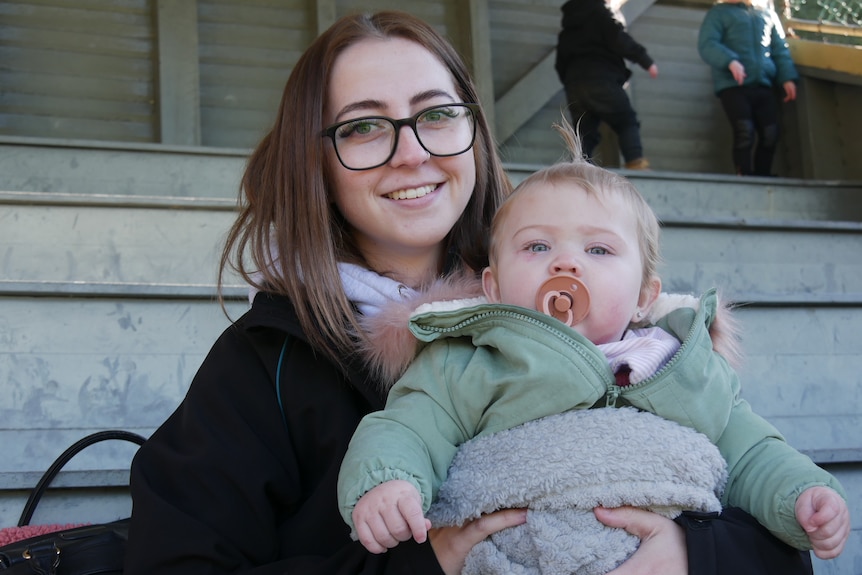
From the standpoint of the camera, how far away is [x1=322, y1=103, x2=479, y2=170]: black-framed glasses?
4.78ft

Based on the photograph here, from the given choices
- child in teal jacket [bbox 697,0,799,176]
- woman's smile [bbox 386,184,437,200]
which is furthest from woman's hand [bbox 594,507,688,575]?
child in teal jacket [bbox 697,0,799,176]

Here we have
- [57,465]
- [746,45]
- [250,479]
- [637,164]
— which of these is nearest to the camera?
[250,479]

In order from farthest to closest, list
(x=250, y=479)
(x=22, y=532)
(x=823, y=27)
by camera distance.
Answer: (x=823, y=27) → (x=22, y=532) → (x=250, y=479)

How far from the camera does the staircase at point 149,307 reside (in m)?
2.06

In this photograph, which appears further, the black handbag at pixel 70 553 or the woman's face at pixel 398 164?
the woman's face at pixel 398 164

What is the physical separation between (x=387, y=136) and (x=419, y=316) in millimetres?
341

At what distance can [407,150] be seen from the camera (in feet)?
4.72

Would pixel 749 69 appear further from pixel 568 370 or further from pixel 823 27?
pixel 568 370

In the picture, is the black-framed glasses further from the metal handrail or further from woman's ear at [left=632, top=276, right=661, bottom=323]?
the metal handrail

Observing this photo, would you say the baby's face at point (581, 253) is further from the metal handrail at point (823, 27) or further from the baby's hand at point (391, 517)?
the metal handrail at point (823, 27)

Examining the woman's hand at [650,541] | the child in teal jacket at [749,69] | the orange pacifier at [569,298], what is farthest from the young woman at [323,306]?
the child in teal jacket at [749,69]

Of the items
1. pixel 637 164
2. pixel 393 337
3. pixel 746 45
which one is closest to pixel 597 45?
pixel 637 164

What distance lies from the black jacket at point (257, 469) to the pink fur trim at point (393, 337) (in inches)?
1.8

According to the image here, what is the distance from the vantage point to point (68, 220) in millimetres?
2586
